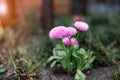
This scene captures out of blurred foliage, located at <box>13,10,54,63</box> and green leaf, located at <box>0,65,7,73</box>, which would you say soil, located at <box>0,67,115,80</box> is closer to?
green leaf, located at <box>0,65,7,73</box>

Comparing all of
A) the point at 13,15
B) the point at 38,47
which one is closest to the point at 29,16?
the point at 13,15

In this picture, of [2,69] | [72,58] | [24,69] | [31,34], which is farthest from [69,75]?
[31,34]

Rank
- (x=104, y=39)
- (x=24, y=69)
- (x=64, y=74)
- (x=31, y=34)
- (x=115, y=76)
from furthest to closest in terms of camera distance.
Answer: (x=31, y=34) → (x=104, y=39) → (x=64, y=74) → (x=24, y=69) → (x=115, y=76)

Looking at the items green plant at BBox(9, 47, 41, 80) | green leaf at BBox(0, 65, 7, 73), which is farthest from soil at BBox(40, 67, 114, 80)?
green leaf at BBox(0, 65, 7, 73)

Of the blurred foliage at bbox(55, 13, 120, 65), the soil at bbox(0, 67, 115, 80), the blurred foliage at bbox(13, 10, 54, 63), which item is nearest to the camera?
the soil at bbox(0, 67, 115, 80)

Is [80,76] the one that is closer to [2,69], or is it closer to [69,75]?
[69,75]

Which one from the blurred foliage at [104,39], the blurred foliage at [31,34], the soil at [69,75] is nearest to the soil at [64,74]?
the soil at [69,75]

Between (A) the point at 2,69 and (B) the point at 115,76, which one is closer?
(B) the point at 115,76

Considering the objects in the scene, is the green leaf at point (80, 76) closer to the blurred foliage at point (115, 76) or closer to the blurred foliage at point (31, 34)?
the blurred foliage at point (115, 76)

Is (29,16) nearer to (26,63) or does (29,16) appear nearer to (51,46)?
(51,46)
